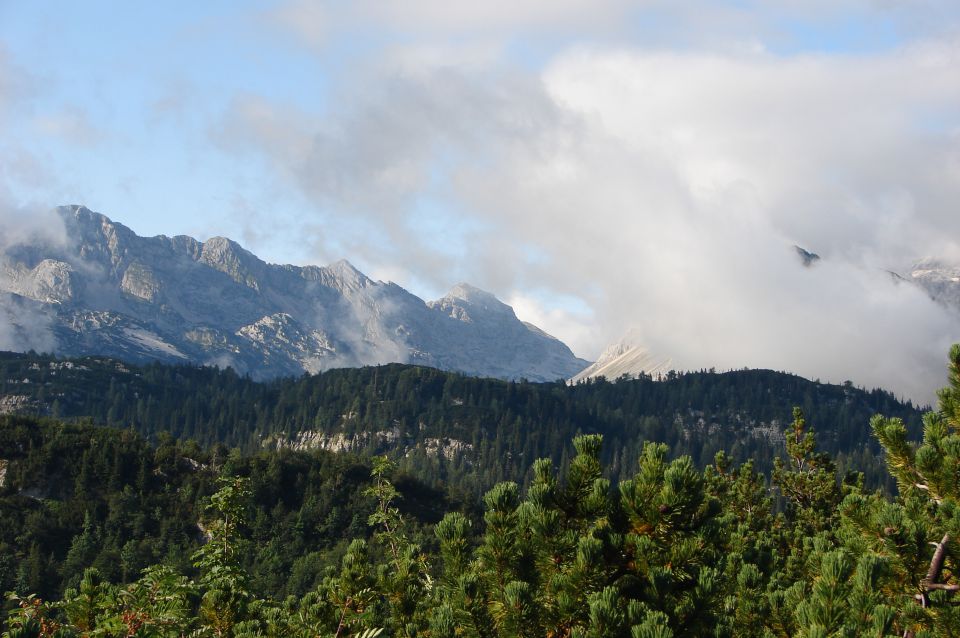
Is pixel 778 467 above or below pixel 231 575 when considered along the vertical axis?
above

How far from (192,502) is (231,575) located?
161 metres

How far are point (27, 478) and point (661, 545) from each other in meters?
190

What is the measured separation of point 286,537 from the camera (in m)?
188

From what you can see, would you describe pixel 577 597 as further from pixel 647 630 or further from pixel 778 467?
pixel 778 467

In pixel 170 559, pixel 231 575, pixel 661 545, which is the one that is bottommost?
pixel 170 559

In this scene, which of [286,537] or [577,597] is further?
[286,537]

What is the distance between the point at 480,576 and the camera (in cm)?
1969

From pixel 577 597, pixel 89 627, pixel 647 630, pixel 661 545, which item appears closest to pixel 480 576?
pixel 577 597

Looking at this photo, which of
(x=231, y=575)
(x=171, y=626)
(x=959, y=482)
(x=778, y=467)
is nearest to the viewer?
(x=171, y=626)

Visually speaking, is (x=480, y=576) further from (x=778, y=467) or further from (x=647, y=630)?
(x=778, y=467)

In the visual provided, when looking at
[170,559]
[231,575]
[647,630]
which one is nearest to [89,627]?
[647,630]

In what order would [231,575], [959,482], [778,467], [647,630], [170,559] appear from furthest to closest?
[170,559] → [778,467] → [231,575] → [959,482] → [647,630]

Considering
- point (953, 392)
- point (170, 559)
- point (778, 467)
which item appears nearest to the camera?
point (953, 392)

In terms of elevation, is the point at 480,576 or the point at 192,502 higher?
the point at 480,576
